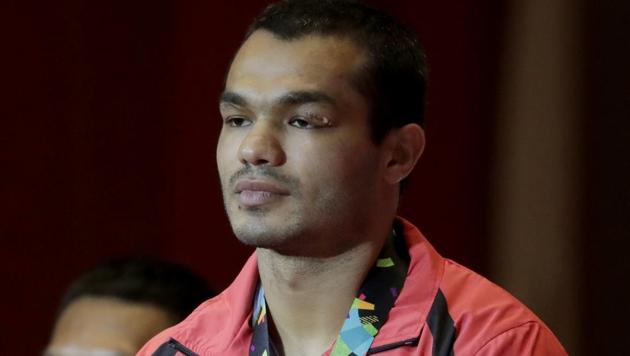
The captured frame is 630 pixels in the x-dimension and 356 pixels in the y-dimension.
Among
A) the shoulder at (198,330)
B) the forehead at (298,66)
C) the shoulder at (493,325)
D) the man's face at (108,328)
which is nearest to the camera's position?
the shoulder at (493,325)

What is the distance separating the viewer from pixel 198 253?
13.3ft

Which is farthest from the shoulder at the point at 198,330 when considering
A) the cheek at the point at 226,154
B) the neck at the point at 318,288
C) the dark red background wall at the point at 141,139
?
the dark red background wall at the point at 141,139

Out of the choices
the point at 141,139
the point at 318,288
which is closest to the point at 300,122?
the point at 318,288

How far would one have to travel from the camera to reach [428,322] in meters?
2.13

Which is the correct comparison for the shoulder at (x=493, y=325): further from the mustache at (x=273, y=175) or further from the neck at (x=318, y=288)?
the mustache at (x=273, y=175)

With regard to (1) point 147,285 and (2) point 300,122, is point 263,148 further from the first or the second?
(1) point 147,285

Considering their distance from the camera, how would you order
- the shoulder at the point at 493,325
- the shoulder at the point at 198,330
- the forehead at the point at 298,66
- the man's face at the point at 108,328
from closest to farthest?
1. the shoulder at the point at 493,325
2. the forehead at the point at 298,66
3. the shoulder at the point at 198,330
4. the man's face at the point at 108,328

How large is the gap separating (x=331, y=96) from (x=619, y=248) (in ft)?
6.01

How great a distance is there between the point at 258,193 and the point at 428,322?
1.01 ft

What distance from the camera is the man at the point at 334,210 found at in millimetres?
2135

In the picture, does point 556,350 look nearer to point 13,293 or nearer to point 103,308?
point 103,308

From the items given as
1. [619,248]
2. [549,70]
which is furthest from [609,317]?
[549,70]

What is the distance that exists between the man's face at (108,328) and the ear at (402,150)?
92cm

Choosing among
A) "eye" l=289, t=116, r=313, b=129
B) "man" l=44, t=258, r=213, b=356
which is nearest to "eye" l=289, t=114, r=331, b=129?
"eye" l=289, t=116, r=313, b=129
